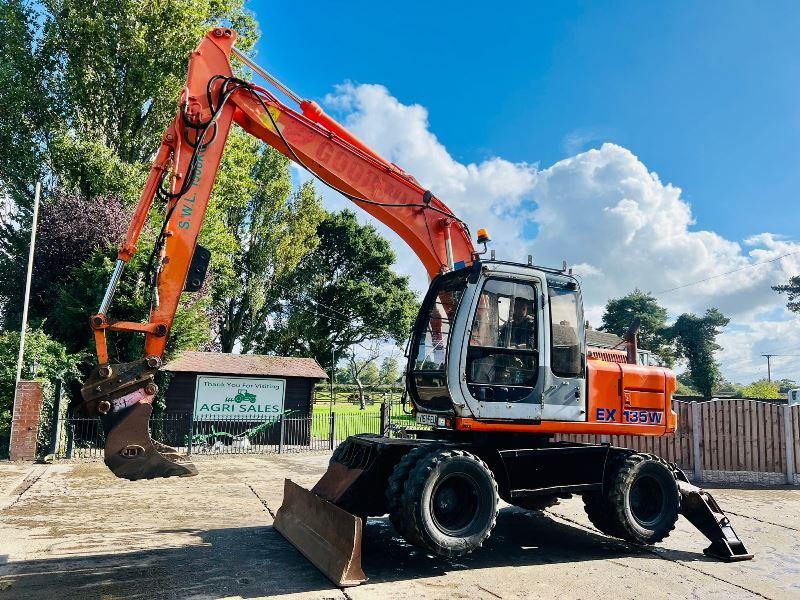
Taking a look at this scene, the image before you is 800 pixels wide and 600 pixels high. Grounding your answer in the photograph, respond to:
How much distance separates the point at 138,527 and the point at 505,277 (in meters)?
5.37

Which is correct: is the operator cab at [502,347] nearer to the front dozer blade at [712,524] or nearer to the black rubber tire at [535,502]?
the black rubber tire at [535,502]

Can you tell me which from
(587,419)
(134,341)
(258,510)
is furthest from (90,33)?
(587,419)

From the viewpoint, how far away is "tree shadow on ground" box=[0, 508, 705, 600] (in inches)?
190

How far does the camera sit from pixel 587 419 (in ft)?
21.1

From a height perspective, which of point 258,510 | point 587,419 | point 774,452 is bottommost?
point 258,510

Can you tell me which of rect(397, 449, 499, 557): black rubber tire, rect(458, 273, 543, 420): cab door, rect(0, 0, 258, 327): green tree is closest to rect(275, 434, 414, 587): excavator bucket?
rect(397, 449, 499, 557): black rubber tire

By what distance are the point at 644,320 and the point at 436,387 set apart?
59607 mm

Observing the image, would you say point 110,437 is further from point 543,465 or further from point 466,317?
point 543,465

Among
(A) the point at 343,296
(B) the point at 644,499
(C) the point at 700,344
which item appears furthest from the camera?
(C) the point at 700,344

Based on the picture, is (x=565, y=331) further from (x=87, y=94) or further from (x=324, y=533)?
(x=87, y=94)

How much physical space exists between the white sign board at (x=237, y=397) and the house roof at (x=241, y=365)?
265 millimetres

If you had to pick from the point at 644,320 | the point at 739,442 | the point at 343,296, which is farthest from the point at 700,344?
the point at 739,442

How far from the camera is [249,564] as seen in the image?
18.3 ft

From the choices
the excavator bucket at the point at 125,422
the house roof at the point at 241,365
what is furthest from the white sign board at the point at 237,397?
the excavator bucket at the point at 125,422
